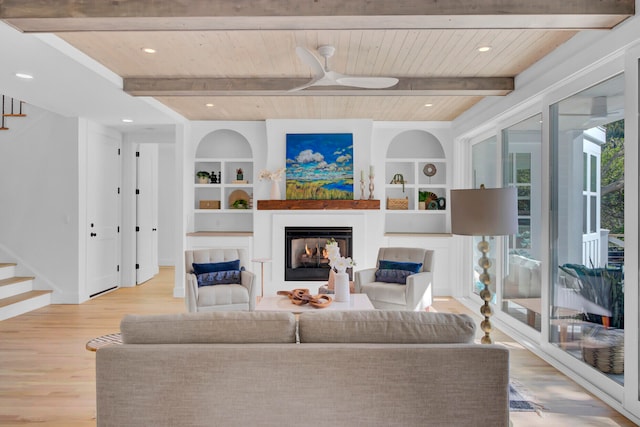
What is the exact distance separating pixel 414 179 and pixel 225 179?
9.96ft

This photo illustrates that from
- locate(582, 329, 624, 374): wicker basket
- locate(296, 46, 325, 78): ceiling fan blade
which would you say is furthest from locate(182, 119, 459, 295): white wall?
locate(582, 329, 624, 374): wicker basket

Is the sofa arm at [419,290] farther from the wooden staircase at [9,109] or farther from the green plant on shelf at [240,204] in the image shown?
the wooden staircase at [9,109]

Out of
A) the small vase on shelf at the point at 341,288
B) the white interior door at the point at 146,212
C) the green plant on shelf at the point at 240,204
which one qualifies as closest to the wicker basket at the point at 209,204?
the green plant on shelf at the point at 240,204

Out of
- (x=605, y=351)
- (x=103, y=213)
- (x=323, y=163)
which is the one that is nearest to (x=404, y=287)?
(x=605, y=351)

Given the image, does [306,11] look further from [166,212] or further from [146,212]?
[166,212]

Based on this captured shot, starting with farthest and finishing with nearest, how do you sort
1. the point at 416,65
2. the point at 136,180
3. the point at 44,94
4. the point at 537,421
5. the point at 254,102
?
the point at 136,180, the point at 254,102, the point at 44,94, the point at 416,65, the point at 537,421

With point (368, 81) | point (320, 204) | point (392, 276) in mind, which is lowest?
point (392, 276)

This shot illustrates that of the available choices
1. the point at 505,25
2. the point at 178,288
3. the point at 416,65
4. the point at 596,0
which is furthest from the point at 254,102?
the point at 596,0

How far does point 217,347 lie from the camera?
6.14ft

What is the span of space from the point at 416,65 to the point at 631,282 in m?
2.57

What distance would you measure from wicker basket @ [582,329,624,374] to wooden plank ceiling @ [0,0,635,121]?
2.10 meters

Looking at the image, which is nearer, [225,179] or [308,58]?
[308,58]

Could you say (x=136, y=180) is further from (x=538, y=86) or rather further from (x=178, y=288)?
(x=538, y=86)

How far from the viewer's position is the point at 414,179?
6980mm
